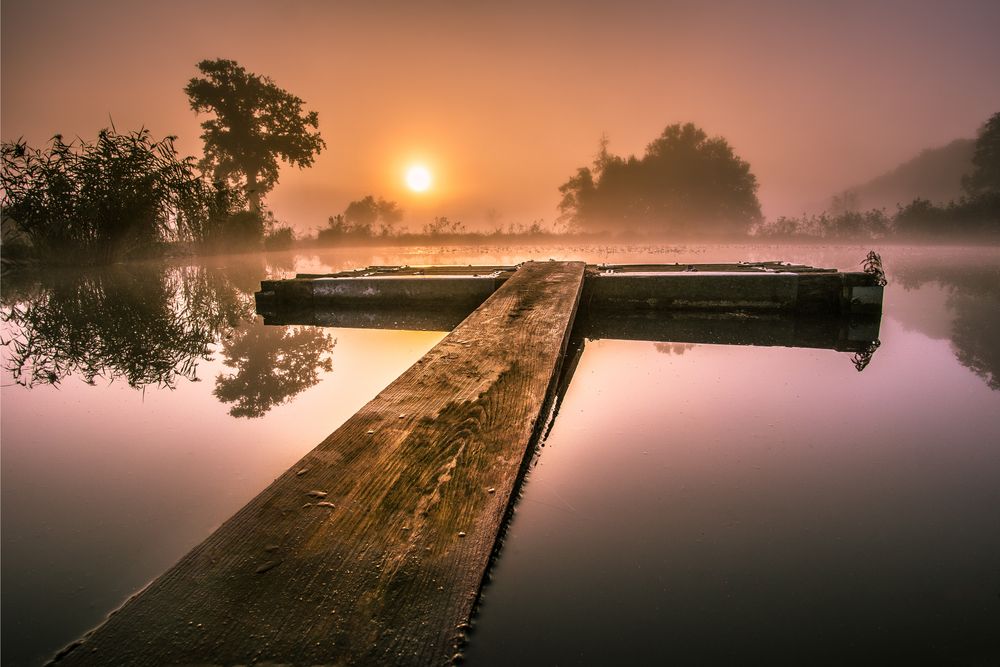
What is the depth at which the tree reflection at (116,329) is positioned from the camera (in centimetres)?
261

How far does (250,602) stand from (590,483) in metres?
0.85

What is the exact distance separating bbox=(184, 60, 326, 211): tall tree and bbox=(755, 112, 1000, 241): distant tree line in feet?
91.6

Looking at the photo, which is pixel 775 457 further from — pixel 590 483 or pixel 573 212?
pixel 573 212

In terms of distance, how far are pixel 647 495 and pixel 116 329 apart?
4.18m

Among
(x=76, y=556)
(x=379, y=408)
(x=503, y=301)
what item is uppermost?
(x=503, y=301)

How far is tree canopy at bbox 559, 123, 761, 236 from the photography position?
39.7 meters

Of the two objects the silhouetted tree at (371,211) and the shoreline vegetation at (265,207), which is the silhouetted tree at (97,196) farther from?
the silhouetted tree at (371,211)

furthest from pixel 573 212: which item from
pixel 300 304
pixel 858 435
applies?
pixel 858 435

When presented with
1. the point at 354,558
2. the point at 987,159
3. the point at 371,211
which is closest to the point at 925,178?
the point at 987,159

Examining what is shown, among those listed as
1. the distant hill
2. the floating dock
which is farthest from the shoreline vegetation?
the distant hill

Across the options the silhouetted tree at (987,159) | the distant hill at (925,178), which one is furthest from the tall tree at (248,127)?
the distant hill at (925,178)

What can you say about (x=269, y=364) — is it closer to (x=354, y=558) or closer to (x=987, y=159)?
(x=354, y=558)

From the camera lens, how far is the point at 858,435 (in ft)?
5.39

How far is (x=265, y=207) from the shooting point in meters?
21.6
